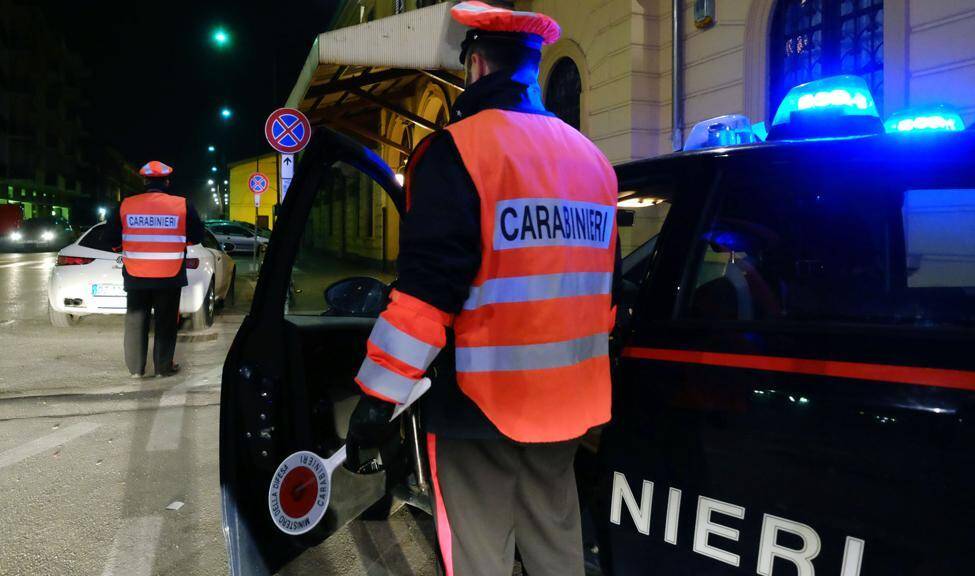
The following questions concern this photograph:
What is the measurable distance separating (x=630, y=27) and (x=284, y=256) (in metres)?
7.55

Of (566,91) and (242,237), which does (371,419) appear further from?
(242,237)

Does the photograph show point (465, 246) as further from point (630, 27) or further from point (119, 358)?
point (630, 27)

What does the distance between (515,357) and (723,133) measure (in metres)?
1.45

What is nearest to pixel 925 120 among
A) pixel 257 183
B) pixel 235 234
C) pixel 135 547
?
pixel 135 547

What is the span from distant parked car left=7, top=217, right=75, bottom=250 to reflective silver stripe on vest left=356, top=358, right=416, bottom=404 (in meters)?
33.3

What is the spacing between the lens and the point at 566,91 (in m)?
10.5

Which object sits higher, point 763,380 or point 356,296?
point 356,296

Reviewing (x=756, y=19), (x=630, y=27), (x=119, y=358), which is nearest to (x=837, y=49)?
(x=756, y=19)

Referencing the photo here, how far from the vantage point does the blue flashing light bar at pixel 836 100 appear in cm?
226

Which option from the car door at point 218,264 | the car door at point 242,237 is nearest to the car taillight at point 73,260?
the car door at point 218,264

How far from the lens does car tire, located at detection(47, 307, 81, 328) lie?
7.57 m

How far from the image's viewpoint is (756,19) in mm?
7160

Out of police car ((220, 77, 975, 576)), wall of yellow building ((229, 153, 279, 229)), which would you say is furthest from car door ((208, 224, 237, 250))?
wall of yellow building ((229, 153, 279, 229))

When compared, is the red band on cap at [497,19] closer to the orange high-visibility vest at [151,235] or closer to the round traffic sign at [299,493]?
the round traffic sign at [299,493]
